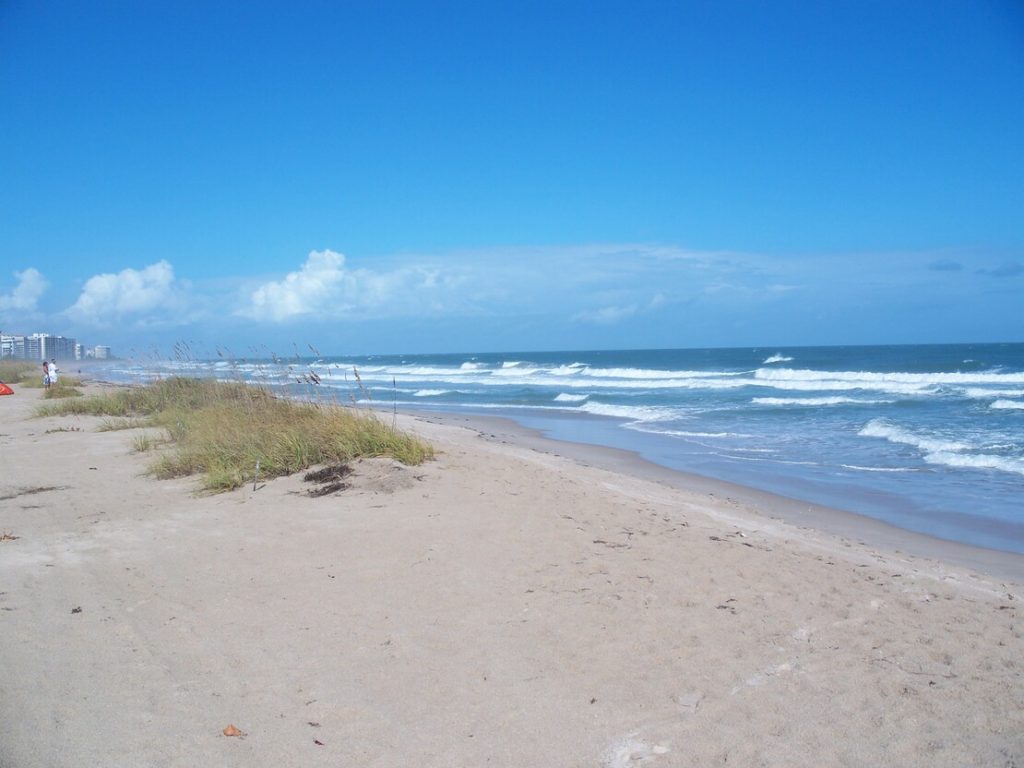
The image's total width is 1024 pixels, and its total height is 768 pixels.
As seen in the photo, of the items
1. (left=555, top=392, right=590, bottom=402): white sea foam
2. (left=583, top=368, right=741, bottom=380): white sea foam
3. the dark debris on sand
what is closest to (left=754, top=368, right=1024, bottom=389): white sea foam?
(left=583, top=368, right=741, bottom=380): white sea foam

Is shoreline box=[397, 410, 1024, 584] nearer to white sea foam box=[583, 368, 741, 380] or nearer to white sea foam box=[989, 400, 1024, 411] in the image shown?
white sea foam box=[989, 400, 1024, 411]

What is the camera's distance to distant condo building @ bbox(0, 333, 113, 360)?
182 ft

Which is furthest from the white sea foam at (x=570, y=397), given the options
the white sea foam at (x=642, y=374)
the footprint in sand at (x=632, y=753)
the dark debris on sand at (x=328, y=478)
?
the footprint in sand at (x=632, y=753)

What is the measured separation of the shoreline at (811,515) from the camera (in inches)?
291

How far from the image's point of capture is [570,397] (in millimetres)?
31266

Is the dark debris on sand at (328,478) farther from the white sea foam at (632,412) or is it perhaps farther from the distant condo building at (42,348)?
the distant condo building at (42,348)

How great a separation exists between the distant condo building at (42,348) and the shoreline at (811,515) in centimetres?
4816

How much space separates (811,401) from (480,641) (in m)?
23.6

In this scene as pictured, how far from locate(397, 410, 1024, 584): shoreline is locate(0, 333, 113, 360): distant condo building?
48164 mm

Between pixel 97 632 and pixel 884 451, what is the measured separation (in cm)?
1372

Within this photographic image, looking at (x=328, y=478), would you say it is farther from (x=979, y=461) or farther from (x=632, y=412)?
(x=632, y=412)

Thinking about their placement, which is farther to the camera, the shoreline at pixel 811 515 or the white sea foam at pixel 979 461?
the white sea foam at pixel 979 461

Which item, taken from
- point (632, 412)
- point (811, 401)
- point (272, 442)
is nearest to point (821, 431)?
point (632, 412)

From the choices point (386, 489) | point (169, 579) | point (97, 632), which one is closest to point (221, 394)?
point (386, 489)
